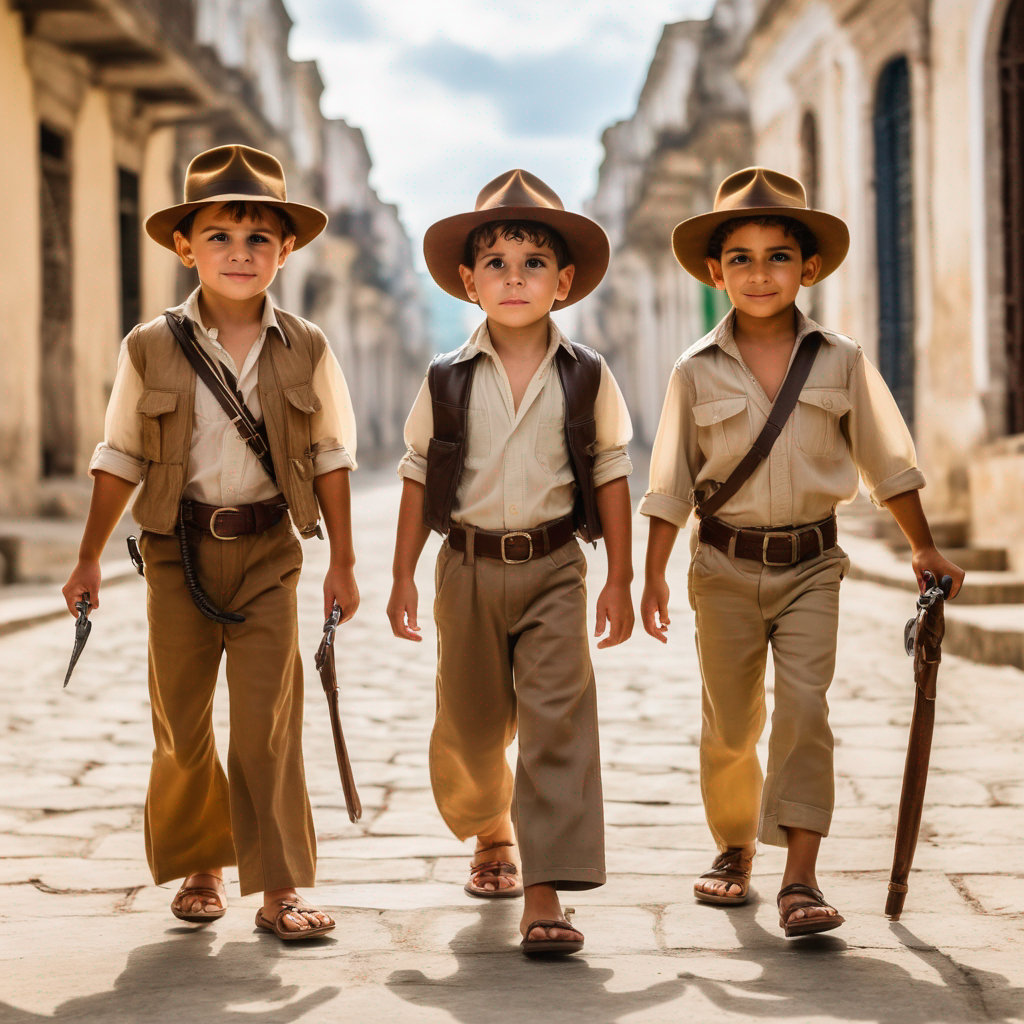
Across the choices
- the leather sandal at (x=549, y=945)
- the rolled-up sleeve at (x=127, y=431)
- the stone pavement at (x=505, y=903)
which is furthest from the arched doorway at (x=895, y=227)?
the leather sandal at (x=549, y=945)

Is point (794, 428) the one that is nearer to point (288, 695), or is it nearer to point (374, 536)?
point (288, 695)

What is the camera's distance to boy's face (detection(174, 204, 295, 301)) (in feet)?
11.3

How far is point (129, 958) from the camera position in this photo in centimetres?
315

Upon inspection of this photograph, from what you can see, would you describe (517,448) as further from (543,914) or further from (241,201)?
(543,914)

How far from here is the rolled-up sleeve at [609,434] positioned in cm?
350

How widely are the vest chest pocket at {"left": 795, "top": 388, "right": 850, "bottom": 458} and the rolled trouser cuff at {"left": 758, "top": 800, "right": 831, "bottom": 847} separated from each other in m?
0.83

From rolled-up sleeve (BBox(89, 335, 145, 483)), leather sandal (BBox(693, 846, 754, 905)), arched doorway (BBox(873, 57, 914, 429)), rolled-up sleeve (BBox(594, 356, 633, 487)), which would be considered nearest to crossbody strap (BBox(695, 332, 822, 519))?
rolled-up sleeve (BBox(594, 356, 633, 487))

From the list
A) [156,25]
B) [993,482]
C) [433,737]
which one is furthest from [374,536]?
[433,737]

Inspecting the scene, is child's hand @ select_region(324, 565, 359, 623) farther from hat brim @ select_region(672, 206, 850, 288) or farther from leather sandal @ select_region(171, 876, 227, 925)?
hat brim @ select_region(672, 206, 850, 288)

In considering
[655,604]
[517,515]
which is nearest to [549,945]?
[655,604]

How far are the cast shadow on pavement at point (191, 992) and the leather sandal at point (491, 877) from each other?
0.63 metres

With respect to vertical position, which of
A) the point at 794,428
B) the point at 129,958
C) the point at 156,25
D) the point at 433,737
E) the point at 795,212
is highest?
the point at 156,25

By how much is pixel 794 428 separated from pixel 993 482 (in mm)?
7510

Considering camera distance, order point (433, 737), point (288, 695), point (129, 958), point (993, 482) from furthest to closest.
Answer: point (993, 482)
point (433, 737)
point (288, 695)
point (129, 958)
